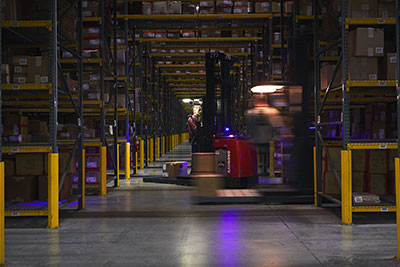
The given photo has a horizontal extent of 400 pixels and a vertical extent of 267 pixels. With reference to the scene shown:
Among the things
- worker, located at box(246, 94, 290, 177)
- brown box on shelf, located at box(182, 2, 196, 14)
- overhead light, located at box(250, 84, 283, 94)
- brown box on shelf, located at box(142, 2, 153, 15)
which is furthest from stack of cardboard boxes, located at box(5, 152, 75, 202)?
brown box on shelf, located at box(182, 2, 196, 14)

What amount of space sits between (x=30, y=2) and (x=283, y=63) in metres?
6.75

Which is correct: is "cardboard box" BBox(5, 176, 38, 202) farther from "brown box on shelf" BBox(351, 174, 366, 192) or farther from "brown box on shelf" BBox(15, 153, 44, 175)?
"brown box on shelf" BBox(351, 174, 366, 192)

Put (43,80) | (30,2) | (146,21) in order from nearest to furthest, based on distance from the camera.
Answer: (43,80), (30,2), (146,21)

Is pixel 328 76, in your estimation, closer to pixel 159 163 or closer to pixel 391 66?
pixel 391 66

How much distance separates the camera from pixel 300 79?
784 cm

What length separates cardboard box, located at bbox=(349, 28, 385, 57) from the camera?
22.4 ft

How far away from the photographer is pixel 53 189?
258 inches

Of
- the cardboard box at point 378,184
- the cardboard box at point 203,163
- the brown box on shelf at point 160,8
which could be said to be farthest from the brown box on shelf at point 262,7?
the cardboard box at point 378,184

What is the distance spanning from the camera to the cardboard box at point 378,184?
798 cm

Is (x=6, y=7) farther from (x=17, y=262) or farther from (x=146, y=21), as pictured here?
(x=146, y=21)

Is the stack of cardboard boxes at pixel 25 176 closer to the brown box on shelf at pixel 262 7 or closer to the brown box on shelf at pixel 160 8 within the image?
the brown box on shelf at pixel 160 8

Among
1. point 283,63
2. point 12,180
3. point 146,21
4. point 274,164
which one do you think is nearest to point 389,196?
point 283,63

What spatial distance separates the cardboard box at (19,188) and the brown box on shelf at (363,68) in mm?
6007

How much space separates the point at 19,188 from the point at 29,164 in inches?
19.0
